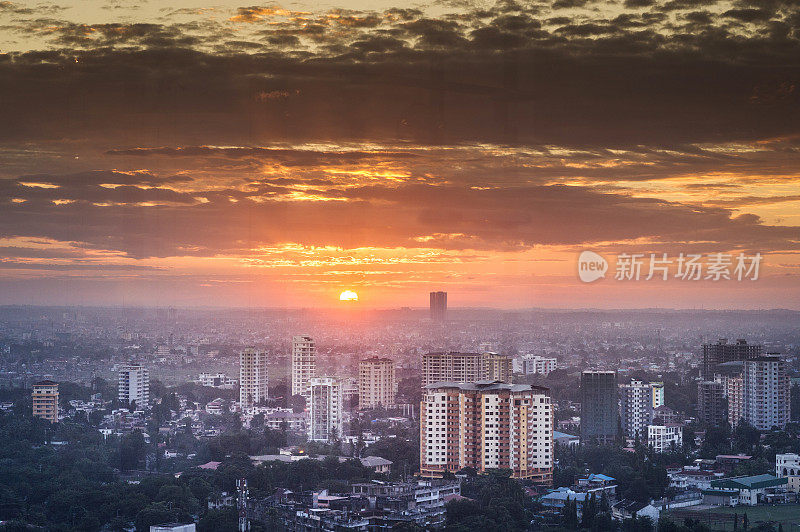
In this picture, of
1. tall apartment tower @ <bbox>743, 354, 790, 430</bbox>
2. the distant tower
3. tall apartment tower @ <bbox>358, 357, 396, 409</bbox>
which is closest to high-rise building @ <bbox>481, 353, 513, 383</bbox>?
tall apartment tower @ <bbox>358, 357, 396, 409</bbox>

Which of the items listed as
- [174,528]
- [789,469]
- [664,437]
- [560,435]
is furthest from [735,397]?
[174,528]

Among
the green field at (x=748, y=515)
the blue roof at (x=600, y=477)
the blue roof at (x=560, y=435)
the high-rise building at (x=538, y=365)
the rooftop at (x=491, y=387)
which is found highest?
the rooftop at (x=491, y=387)

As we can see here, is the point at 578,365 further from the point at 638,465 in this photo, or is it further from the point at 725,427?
the point at 638,465

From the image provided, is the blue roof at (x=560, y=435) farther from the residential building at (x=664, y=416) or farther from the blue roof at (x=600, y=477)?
the blue roof at (x=600, y=477)

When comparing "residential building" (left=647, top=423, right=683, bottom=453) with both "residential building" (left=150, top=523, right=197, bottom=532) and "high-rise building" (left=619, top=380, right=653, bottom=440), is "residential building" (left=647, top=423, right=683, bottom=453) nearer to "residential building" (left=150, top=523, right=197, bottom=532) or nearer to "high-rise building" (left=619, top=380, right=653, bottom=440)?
"high-rise building" (left=619, top=380, right=653, bottom=440)

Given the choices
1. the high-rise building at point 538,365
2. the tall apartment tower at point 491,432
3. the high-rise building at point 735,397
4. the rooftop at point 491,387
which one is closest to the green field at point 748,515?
the tall apartment tower at point 491,432

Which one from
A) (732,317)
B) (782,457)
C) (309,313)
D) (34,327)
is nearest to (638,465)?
(782,457)
